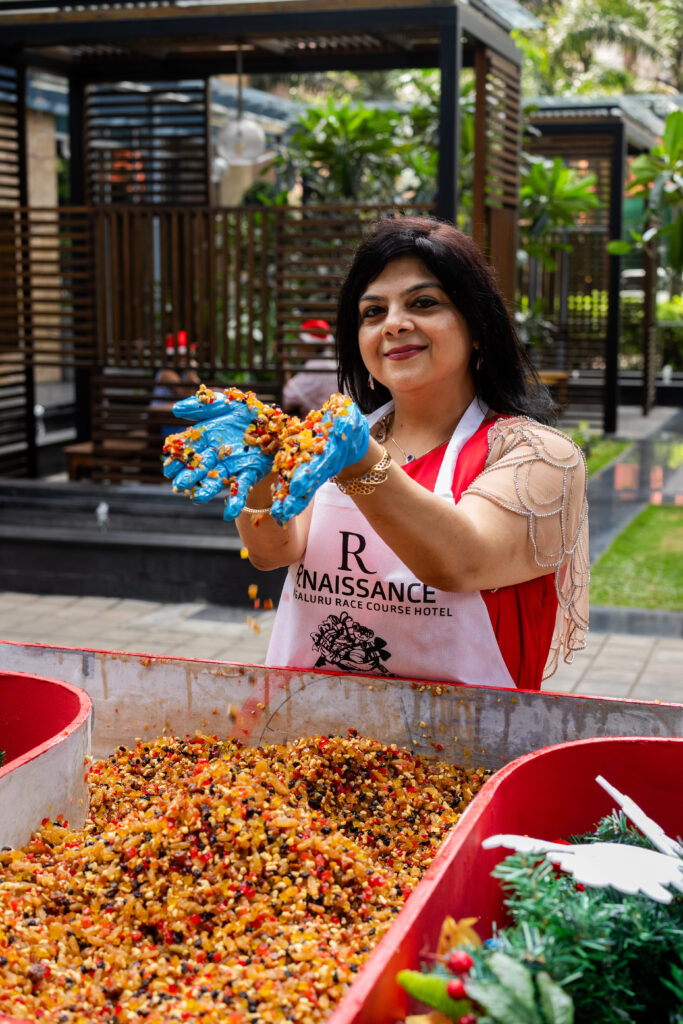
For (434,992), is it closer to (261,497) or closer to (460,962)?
(460,962)

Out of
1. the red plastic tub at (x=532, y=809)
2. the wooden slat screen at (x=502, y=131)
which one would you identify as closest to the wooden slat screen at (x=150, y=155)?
the wooden slat screen at (x=502, y=131)

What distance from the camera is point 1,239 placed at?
803 cm

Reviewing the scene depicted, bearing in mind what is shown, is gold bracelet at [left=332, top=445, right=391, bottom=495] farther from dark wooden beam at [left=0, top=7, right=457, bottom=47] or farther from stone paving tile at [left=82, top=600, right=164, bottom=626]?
dark wooden beam at [left=0, top=7, right=457, bottom=47]

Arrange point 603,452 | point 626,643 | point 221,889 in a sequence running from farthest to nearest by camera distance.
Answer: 1. point 603,452
2. point 626,643
3. point 221,889

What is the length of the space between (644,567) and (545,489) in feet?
17.7

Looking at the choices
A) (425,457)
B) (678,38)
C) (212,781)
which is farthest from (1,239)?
(678,38)

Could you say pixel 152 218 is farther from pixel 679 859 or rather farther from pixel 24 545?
pixel 679 859

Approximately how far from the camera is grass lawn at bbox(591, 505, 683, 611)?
6.51 meters

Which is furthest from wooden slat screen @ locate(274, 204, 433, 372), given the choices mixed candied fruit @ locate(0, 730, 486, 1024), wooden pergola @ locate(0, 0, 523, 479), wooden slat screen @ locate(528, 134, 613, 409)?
wooden slat screen @ locate(528, 134, 613, 409)

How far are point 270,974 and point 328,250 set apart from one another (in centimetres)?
607

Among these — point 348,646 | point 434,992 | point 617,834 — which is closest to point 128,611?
point 348,646

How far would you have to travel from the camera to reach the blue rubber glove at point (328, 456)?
5.13 ft

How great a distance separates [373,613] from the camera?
216cm

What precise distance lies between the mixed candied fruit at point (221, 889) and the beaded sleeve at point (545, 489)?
18.1 inches
